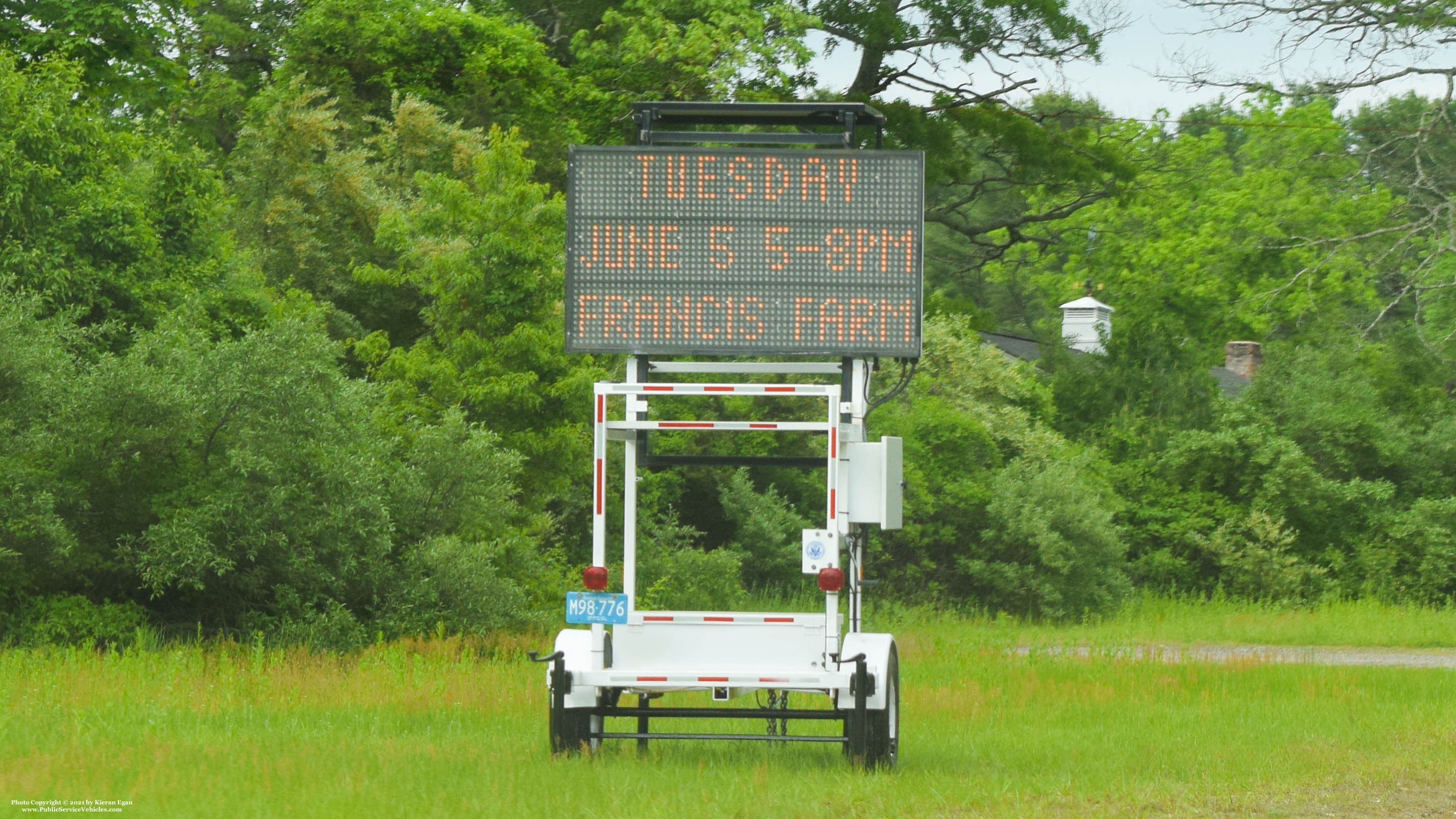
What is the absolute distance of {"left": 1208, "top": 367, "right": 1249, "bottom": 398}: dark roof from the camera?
47688mm

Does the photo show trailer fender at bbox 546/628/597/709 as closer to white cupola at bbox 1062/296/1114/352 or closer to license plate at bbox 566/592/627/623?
license plate at bbox 566/592/627/623

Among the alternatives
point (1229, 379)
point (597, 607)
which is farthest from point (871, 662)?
point (1229, 379)

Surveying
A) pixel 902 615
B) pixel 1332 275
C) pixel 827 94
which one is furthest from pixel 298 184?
pixel 1332 275

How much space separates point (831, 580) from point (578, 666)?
63.7 inches

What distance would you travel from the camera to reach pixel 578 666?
33.7 feet

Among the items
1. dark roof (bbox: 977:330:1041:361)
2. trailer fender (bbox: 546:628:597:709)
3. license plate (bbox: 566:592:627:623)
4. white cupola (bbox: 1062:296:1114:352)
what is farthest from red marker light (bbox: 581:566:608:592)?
white cupola (bbox: 1062:296:1114:352)

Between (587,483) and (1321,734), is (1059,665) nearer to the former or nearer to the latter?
(1321,734)

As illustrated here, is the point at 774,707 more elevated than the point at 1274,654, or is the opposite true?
the point at 774,707

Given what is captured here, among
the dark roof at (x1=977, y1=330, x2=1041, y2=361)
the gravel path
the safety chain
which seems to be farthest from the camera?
the dark roof at (x1=977, y1=330, x2=1041, y2=361)

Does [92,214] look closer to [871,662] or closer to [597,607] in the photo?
[597,607]

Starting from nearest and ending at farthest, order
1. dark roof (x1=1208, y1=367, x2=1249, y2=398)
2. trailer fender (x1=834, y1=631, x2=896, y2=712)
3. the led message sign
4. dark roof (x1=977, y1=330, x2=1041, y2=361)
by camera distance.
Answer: trailer fender (x1=834, y1=631, x2=896, y2=712), the led message sign, dark roof (x1=977, y1=330, x2=1041, y2=361), dark roof (x1=1208, y1=367, x2=1249, y2=398)

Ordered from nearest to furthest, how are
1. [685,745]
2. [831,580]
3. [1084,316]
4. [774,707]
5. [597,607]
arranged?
[597,607]
[831,580]
[774,707]
[685,745]
[1084,316]

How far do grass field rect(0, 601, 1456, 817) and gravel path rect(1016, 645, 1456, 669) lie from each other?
1521 millimetres

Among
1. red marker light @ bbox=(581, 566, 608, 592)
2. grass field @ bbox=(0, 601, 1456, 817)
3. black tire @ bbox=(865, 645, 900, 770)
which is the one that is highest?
red marker light @ bbox=(581, 566, 608, 592)
